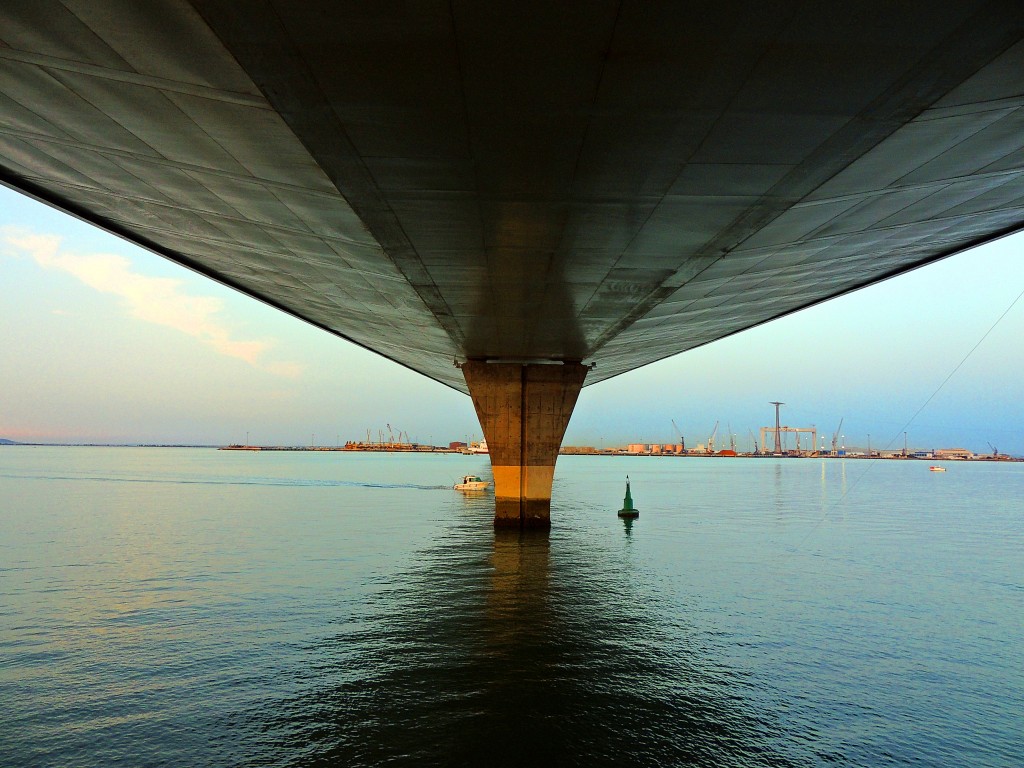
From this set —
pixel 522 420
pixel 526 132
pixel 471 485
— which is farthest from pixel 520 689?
pixel 471 485

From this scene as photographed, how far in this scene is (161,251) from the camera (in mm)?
23234

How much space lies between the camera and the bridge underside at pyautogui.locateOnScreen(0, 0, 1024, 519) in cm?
929

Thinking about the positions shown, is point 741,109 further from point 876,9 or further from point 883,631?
point 883,631

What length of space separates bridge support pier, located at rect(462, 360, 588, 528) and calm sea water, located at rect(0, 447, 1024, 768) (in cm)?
472

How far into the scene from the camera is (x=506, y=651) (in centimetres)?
1795

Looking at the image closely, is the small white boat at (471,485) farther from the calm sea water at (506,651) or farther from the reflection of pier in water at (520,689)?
the reflection of pier in water at (520,689)

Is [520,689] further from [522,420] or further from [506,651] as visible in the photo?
[522,420]

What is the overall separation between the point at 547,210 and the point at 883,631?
16.6m

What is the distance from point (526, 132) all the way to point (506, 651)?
41.4 ft

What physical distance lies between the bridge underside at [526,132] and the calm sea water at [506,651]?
10.8 meters

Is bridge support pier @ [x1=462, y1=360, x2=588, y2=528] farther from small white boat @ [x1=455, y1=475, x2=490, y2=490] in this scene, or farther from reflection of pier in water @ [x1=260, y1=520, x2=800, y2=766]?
small white boat @ [x1=455, y1=475, x2=490, y2=490]

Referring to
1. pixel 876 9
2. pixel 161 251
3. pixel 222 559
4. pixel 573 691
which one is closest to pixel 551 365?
pixel 222 559

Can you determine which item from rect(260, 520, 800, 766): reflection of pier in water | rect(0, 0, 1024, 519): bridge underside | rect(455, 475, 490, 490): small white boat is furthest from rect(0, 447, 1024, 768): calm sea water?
rect(455, 475, 490, 490): small white boat

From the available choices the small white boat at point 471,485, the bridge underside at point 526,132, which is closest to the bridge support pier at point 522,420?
the bridge underside at point 526,132
